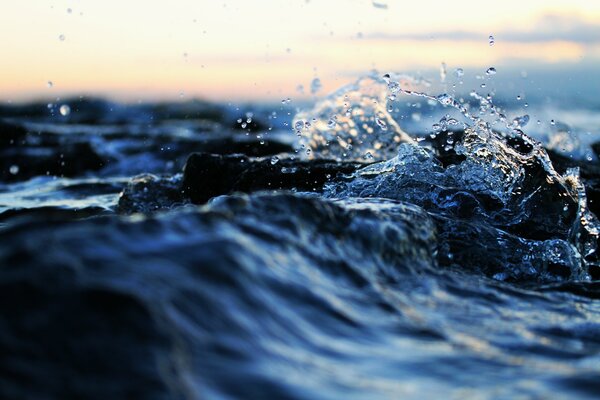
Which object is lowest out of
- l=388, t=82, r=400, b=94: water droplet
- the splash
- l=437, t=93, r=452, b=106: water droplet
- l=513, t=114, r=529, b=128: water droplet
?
the splash

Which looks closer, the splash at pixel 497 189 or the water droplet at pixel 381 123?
the splash at pixel 497 189

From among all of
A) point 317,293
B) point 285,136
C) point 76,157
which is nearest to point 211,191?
point 317,293

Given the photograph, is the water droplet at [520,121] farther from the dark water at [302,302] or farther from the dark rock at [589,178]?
the dark water at [302,302]

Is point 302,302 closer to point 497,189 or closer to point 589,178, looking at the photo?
point 497,189

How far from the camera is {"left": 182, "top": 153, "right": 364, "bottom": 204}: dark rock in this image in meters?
4.66

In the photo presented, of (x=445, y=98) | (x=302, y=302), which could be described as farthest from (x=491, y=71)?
(x=302, y=302)

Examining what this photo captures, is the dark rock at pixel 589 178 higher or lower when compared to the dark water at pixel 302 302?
higher

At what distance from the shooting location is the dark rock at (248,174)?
4.66m

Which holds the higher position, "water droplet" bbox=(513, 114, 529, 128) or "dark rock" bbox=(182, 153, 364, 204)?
"water droplet" bbox=(513, 114, 529, 128)

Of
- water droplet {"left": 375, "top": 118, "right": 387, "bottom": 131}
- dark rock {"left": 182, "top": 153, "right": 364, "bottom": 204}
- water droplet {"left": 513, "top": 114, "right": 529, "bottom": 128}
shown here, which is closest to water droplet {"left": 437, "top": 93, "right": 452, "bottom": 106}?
water droplet {"left": 513, "top": 114, "right": 529, "bottom": 128}

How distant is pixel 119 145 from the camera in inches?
436

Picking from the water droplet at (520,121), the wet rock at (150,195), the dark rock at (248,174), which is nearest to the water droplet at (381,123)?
the water droplet at (520,121)

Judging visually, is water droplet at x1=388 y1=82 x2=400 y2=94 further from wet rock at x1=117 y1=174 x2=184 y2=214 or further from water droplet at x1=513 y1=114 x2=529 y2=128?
wet rock at x1=117 y1=174 x2=184 y2=214

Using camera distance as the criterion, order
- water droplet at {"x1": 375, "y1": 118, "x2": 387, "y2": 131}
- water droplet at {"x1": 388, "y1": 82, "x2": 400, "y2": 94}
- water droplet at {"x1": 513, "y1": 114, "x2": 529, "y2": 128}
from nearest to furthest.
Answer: water droplet at {"x1": 513, "y1": 114, "x2": 529, "y2": 128} → water droplet at {"x1": 388, "y1": 82, "x2": 400, "y2": 94} → water droplet at {"x1": 375, "y1": 118, "x2": 387, "y2": 131}
